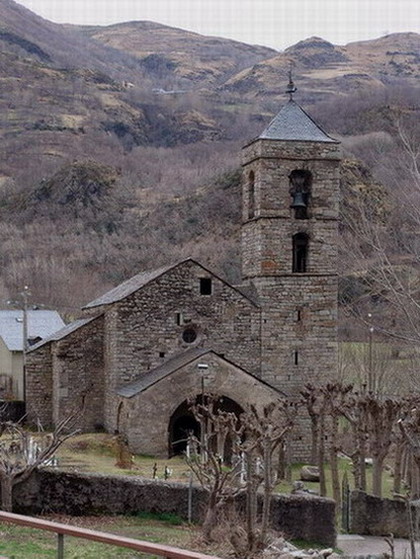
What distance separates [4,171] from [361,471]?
12289 centimetres

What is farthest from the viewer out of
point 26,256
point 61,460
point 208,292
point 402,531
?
point 26,256

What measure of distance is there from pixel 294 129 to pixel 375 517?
15996 millimetres

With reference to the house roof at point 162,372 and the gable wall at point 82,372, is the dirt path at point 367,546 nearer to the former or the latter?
the house roof at point 162,372

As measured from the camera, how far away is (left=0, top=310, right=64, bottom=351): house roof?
45.1 m

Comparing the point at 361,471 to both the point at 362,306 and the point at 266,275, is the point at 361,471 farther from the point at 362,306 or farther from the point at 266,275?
the point at 362,306

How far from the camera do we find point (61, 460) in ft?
88.6

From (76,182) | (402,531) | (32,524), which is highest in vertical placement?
(76,182)

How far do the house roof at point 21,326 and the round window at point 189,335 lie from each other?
512 inches

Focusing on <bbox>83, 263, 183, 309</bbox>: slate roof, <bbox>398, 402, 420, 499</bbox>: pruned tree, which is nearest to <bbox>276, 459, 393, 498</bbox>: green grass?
<bbox>398, 402, 420, 499</bbox>: pruned tree

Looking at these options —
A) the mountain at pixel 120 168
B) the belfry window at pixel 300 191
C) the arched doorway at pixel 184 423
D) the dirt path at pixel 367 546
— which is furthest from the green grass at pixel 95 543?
the mountain at pixel 120 168

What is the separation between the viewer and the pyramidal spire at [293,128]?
3412cm

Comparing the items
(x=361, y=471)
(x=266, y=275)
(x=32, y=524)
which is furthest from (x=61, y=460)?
(x=32, y=524)

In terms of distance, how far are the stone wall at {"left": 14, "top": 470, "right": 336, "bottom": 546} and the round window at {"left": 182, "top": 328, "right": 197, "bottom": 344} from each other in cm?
1414

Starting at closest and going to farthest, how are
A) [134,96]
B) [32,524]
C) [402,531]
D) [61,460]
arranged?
1. [32,524]
2. [402,531]
3. [61,460]
4. [134,96]
